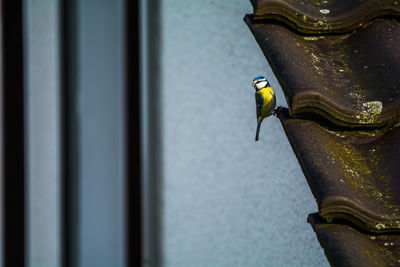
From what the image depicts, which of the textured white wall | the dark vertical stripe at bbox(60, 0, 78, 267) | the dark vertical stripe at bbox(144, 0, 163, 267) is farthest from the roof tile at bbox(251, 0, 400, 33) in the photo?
the dark vertical stripe at bbox(60, 0, 78, 267)

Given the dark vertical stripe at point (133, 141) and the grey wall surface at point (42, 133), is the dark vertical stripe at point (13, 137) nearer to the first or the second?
the grey wall surface at point (42, 133)

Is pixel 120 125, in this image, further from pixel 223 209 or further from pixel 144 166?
pixel 223 209

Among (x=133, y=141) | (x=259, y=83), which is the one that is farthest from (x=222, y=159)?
(x=259, y=83)

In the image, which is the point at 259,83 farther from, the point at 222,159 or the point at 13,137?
the point at 13,137

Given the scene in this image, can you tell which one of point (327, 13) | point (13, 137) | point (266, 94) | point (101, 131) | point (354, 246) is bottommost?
point (13, 137)

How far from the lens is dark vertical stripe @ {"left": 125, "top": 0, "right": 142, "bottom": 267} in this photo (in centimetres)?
249

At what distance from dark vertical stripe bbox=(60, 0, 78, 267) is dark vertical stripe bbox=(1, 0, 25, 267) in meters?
0.26

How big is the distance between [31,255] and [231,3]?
1.85 meters

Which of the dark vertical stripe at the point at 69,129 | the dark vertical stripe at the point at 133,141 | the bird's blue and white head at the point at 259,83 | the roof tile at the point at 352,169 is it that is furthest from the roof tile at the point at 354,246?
the dark vertical stripe at the point at 69,129

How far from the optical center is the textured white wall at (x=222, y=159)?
1.18 meters

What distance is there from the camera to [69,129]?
277 centimetres

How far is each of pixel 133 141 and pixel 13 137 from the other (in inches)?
29.6

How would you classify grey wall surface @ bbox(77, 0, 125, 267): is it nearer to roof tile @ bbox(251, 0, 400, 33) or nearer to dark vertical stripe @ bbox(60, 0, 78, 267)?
dark vertical stripe @ bbox(60, 0, 78, 267)

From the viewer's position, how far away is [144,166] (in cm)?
243
